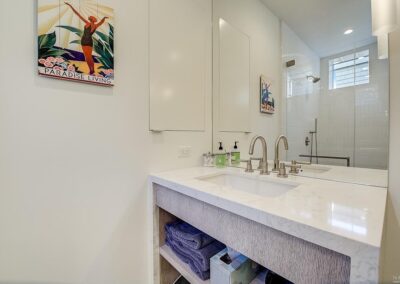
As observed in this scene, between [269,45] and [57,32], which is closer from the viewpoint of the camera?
[57,32]

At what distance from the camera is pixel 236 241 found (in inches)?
28.2

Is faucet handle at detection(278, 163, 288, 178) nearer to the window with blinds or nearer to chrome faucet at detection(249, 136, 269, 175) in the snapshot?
chrome faucet at detection(249, 136, 269, 175)

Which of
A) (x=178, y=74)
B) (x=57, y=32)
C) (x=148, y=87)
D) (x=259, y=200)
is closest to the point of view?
(x=259, y=200)

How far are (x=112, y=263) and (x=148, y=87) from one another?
0.97 meters

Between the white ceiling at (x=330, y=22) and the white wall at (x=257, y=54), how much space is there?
149mm

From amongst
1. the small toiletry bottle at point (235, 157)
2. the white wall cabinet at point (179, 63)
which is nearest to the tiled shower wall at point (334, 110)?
the small toiletry bottle at point (235, 157)

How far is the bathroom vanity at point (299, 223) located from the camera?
1.51 feet

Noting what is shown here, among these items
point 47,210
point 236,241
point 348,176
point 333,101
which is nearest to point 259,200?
point 236,241

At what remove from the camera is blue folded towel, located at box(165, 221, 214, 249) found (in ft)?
3.39

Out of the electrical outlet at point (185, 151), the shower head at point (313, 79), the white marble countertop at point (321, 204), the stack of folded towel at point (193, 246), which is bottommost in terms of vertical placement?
the stack of folded towel at point (193, 246)

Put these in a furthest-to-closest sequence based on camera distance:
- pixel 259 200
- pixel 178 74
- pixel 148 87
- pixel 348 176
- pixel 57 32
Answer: pixel 178 74
pixel 148 87
pixel 348 176
pixel 57 32
pixel 259 200

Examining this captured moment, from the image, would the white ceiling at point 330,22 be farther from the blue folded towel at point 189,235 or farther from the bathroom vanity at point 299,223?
the blue folded towel at point 189,235

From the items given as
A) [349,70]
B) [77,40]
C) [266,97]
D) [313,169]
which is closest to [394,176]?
[313,169]

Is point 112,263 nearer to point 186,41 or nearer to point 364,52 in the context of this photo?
Answer: point 186,41
